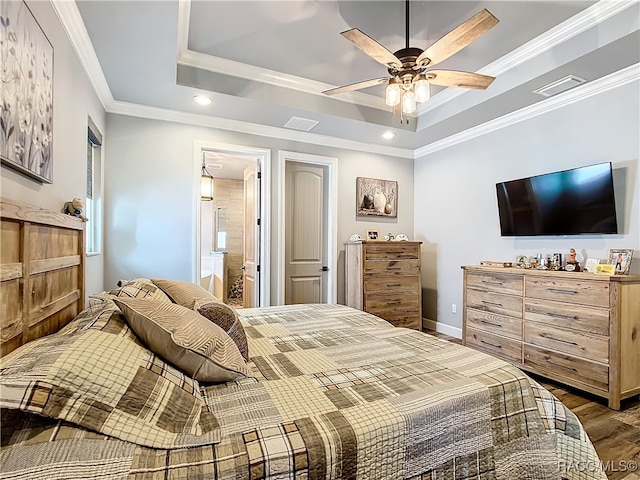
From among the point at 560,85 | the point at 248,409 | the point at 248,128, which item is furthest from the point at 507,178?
the point at 248,409

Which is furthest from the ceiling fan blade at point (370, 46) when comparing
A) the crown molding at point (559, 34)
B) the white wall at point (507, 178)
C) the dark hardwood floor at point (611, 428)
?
the dark hardwood floor at point (611, 428)

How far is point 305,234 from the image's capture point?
4375 mm

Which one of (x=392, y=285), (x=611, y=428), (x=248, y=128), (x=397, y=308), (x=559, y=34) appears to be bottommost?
(x=611, y=428)

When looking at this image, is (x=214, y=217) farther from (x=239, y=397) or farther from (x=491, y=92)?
(x=239, y=397)

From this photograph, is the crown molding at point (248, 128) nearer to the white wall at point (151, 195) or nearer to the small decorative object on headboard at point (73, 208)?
the white wall at point (151, 195)

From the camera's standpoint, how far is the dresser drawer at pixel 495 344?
10.1 feet

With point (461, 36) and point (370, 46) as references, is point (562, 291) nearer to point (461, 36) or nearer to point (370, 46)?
point (461, 36)

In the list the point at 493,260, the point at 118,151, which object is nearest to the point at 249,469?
the point at 118,151

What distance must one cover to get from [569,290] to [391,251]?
1835 millimetres

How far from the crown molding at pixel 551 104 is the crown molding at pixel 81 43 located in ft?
12.5

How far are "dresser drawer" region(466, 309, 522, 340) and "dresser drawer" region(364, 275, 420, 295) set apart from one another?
0.78m

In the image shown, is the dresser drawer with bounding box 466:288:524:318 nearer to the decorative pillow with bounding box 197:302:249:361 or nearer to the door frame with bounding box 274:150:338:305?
the door frame with bounding box 274:150:338:305

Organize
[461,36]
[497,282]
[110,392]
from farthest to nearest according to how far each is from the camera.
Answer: [497,282]
[461,36]
[110,392]

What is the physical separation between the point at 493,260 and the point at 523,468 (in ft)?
9.66
